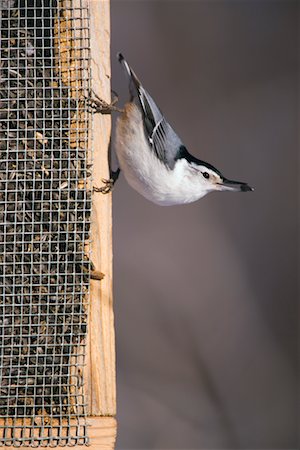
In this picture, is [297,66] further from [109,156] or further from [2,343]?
[2,343]

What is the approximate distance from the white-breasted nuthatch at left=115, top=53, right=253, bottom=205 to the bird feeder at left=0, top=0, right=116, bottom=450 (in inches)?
11.9

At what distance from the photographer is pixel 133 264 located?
18.3 ft

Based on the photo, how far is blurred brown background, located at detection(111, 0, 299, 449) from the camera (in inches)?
209

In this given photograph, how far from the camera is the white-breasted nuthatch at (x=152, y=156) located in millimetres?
3986

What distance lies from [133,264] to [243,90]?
3.99 ft

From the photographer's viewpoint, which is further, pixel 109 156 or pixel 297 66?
pixel 297 66

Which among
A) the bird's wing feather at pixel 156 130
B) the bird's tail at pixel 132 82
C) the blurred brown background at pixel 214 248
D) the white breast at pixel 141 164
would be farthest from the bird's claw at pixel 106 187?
the blurred brown background at pixel 214 248

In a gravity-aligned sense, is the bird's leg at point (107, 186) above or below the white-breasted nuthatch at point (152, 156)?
below

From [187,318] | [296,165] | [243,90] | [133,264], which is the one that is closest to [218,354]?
[187,318]

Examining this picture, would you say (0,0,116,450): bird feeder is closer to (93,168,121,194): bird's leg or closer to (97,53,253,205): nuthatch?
(93,168,121,194): bird's leg

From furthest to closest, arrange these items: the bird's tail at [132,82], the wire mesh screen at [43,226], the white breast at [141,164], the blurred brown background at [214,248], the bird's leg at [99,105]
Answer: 1. the blurred brown background at [214,248]
2. the bird's tail at [132,82]
3. the white breast at [141,164]
4. the bird's leg at [99,105]
5. the wire mesh screen at [43,226]

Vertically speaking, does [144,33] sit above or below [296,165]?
above

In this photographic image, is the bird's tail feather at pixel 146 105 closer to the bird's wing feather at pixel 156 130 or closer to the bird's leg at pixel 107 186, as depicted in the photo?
the bird's wing feather at pixel 156 130

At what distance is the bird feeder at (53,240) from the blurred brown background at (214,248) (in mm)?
1417
